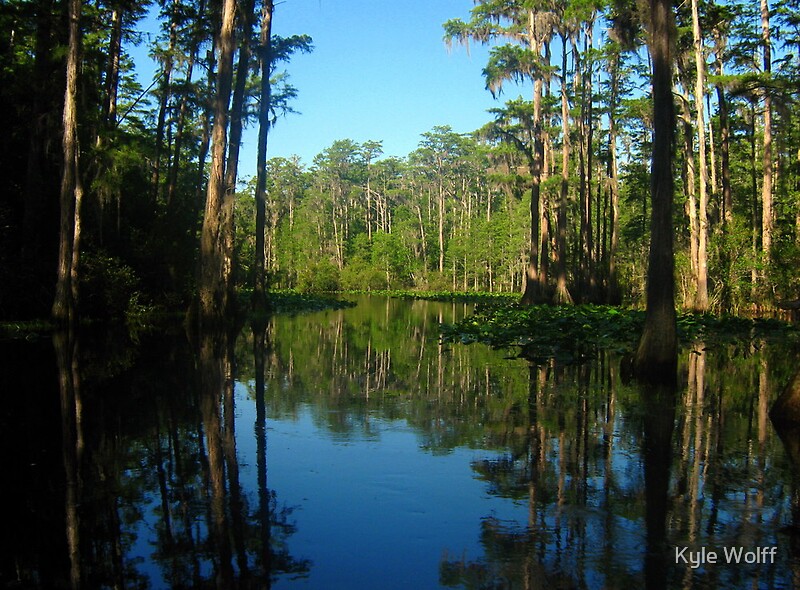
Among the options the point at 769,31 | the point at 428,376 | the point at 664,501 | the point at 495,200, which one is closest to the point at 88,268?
the point at 428,376

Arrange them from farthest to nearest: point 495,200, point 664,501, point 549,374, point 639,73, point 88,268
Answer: point 495,200, point 639,73, point 88,268, point 549,374, point 664,501

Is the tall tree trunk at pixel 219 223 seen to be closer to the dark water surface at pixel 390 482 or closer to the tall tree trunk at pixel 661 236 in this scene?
the dark water surface at pixel 390 482

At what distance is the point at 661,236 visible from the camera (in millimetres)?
10219

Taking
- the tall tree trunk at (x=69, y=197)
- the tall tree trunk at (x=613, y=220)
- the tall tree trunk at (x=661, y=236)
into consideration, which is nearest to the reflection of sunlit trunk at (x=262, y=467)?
the tall tree trunk at (x=661, y=236)

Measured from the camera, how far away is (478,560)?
373 cm

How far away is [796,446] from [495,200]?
7787cm

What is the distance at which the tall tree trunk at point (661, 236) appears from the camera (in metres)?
9.81

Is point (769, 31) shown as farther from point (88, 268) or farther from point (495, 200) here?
point (495, 200)

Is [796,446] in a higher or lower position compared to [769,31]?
lower

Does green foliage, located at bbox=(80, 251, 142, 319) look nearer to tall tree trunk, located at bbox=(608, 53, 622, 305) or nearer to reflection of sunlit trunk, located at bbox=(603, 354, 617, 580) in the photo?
reflection of sunlit trunk, located at bbox=(603, 354, 617, 580)

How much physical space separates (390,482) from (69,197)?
14.6 meters

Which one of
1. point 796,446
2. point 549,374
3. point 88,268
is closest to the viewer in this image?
point 796,446

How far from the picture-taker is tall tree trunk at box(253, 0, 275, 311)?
25.7 m

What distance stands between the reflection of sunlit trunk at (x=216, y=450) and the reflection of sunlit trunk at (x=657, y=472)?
228cm
